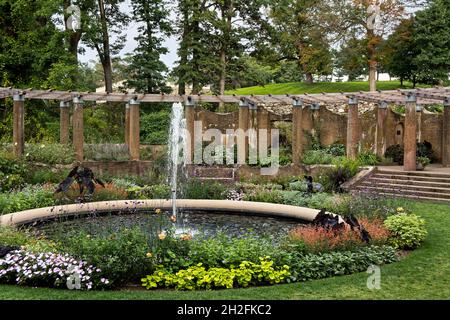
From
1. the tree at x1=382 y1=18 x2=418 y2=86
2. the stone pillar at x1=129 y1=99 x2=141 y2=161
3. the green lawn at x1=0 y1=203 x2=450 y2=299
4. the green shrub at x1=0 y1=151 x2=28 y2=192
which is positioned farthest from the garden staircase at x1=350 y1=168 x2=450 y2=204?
the tree at x1=382 y1=18 x2=418 y2=86

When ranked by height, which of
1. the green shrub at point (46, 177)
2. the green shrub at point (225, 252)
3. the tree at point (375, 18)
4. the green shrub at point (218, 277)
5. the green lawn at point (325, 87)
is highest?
the tree at point (375, 18)

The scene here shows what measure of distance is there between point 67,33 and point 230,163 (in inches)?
427

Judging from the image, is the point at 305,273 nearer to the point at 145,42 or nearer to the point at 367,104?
the point at 367,104

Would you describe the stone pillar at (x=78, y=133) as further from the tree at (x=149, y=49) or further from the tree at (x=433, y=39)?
the tree at (x=433, y=39)

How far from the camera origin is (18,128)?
634 inches

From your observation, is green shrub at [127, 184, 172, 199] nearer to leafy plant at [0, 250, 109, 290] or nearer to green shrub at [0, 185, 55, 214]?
green shrub at [0, 185, 55, 214]

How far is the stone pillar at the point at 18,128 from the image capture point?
15.9 metres

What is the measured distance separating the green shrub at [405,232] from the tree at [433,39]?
22.3 m

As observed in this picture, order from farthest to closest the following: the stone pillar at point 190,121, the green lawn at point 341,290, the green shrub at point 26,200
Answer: the stone pillar at point 190,121 < the green shrub at point 26,200 < the green lawn at point 341,290

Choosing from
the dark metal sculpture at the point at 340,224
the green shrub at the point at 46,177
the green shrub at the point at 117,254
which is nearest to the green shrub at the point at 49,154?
the green shrub at the point at 46,177

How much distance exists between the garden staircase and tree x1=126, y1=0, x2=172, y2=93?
14761 millimetres

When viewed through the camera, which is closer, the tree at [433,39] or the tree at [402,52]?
the tree at [433,39]

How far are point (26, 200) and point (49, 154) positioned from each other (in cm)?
522

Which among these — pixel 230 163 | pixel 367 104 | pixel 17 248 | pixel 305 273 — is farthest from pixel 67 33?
pixel 305 273
